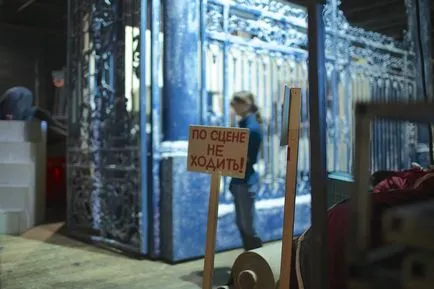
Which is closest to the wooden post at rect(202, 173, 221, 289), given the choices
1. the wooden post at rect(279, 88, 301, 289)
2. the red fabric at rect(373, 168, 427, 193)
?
the wooden post at rect(279, 88, 301, 289)

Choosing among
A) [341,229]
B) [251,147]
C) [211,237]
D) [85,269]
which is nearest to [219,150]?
[211,237]

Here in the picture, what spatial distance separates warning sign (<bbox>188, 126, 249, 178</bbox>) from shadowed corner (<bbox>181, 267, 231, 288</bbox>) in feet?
5.05

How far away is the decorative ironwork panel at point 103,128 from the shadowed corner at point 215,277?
2.89 feet

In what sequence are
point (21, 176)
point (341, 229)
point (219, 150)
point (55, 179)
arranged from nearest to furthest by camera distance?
point (341, 229) < point (219, 150) < point (21, 176) < point (55, 179)

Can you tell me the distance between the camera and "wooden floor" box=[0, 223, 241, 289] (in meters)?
4.46

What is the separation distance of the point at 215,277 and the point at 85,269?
1362 mm

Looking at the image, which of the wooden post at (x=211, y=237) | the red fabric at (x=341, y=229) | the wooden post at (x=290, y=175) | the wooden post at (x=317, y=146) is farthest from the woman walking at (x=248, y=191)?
the wooden post at (x=317, y=146)

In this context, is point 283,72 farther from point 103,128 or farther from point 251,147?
point 103,128

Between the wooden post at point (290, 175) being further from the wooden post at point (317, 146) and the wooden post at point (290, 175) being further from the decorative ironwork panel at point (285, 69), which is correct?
the decorative ironwork panel at point (285, 69)

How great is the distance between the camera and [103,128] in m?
6.18

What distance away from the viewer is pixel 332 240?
1992 millimetres

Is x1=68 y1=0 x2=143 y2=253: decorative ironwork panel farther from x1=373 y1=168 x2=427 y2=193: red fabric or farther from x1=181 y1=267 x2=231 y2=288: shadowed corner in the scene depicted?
x1=373 y1=168 x2=427 y2=193: red fabric

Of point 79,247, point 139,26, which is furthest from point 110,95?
point 79,247

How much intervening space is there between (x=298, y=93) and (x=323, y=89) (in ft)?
3.18
